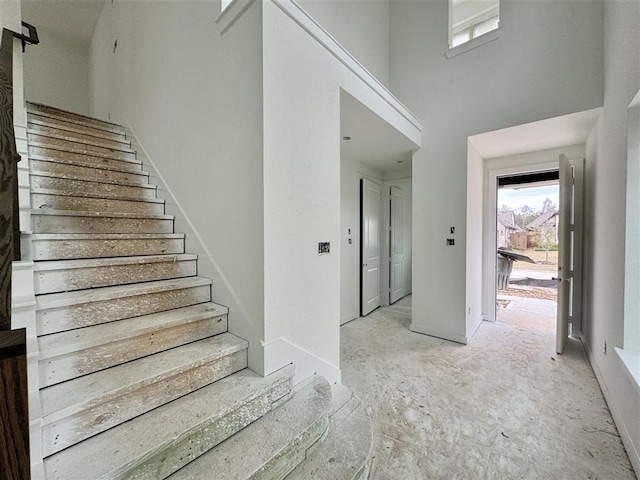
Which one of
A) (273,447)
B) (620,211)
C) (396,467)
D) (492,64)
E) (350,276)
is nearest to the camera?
(273,447)

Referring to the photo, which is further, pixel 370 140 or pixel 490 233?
pixel 490 233

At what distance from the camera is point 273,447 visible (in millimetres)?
1190

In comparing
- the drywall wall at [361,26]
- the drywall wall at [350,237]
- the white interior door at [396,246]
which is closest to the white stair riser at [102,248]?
the drywall wall at [350,237]

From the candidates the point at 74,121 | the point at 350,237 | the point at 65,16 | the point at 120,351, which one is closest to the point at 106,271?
the point at 120,351

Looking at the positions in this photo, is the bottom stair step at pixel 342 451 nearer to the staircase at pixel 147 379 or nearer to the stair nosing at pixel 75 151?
the staircase at pixel 147 379

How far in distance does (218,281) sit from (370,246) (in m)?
2.84

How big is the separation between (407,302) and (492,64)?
12.0ft

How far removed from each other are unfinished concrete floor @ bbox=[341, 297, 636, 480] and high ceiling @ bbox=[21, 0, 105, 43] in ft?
21.3

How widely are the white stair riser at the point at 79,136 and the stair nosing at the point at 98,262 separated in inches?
67.3

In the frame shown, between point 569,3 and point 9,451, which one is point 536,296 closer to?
point 569,3

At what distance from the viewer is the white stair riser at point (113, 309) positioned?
130 centimetres

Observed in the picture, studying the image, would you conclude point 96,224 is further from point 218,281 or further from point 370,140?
point 370,140

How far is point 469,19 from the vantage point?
3318 mm

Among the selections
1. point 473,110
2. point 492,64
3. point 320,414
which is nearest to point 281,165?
point 320,414
